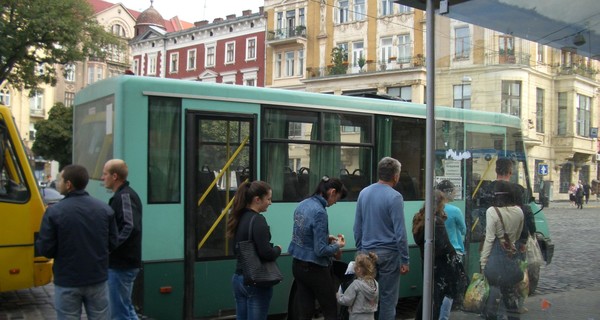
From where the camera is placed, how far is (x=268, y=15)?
49.6m

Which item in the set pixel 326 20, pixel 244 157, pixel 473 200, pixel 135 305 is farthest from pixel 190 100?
pixel 326 20

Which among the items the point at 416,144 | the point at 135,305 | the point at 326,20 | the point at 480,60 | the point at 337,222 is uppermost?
the point at 326,20

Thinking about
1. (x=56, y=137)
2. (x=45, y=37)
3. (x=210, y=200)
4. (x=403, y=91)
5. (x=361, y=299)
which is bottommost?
(x=361, y=299)

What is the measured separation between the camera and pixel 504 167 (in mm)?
4824

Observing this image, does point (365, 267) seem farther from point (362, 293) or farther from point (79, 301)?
point (79, 301)

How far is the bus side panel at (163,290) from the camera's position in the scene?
6508 millimetres

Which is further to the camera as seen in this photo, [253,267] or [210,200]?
[210,200]

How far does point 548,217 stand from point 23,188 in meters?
6.41

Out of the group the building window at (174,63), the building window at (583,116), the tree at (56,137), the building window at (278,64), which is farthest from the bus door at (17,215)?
the building window at (174,63)

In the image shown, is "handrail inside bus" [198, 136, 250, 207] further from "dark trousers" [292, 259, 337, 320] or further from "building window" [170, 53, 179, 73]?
"building window" [170, 53, 179, 73]

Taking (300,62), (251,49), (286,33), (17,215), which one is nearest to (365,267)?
(17,215)

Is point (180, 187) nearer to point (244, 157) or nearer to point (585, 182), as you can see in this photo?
point (244, 157)

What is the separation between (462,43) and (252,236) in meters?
2.25

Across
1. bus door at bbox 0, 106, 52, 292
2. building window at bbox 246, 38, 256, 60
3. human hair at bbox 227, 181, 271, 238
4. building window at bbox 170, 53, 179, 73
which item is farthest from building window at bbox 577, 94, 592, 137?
building window at bbox 170, 53, 179, 73
